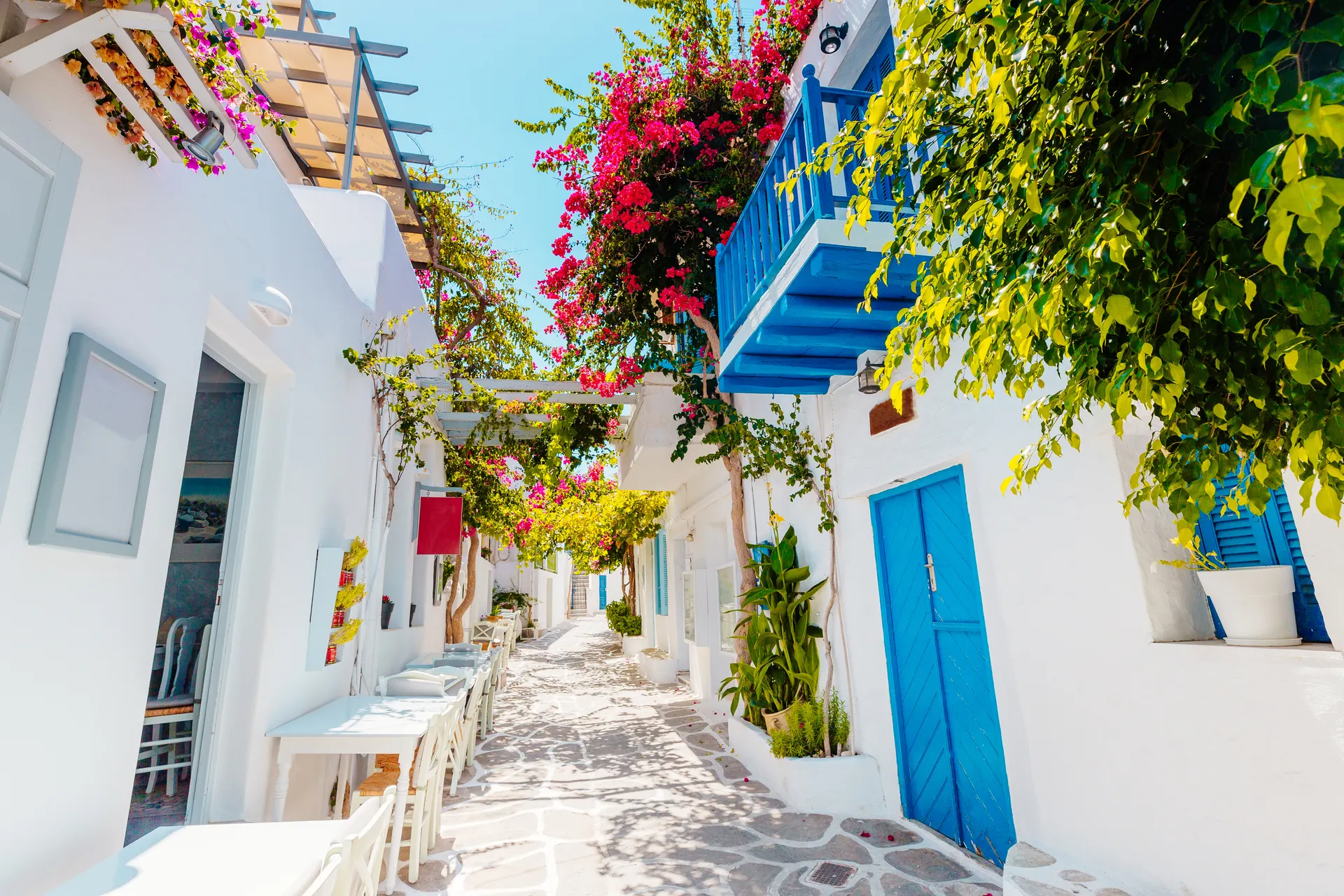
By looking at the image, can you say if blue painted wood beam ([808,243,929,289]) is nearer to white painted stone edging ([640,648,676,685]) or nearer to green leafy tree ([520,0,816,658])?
green leafy tree ([520,0,816,658])

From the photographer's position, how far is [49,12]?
181cm

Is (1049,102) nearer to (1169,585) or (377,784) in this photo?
(1169,585)

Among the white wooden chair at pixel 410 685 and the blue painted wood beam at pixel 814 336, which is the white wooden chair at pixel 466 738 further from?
the blue painted wood beam at pixel 814 336

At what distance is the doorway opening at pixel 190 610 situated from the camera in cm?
353

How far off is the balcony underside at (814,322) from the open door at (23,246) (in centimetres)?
284

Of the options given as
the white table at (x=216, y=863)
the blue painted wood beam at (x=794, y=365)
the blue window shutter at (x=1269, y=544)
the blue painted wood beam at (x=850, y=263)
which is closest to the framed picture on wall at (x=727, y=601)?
the blue painted wood beam at (x=794, y=365)

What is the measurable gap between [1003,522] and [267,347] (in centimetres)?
417

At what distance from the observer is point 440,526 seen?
719 centimetres

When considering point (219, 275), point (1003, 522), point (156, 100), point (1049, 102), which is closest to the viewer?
point (1049, 102)

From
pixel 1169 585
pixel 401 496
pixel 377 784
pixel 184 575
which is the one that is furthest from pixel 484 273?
pixel 1169 585

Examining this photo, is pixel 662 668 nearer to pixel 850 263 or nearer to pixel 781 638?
pixel 781 638

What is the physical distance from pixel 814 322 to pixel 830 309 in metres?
0.17

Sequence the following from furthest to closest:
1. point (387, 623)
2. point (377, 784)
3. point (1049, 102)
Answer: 1. point (387, 623)
2. point (377, 784)
3. point (1049, 102)

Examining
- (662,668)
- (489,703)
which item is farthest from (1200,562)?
(662,668)
